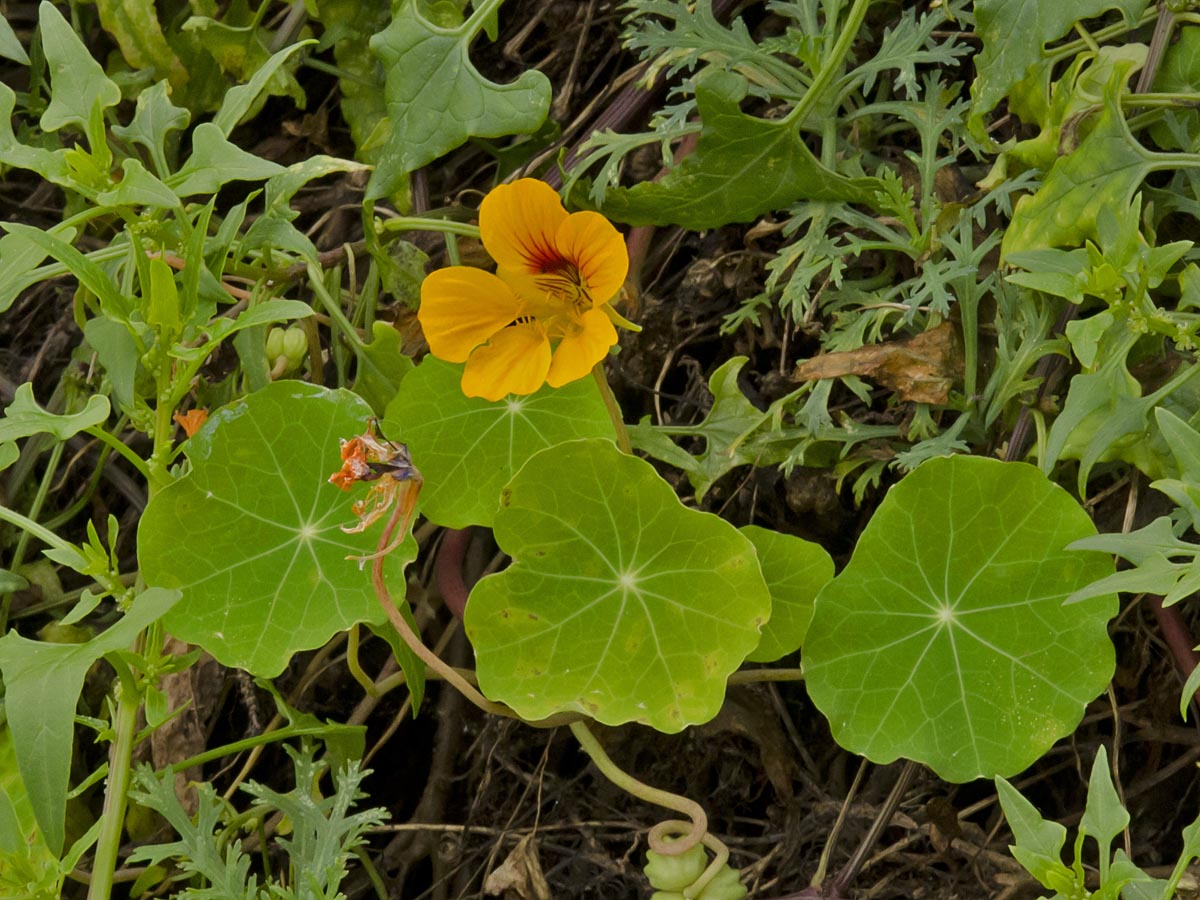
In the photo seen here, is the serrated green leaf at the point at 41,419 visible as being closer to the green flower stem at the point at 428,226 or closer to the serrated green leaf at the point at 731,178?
the green flower stem at the point at 428,226

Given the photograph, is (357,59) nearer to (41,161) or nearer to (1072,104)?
(41,161)

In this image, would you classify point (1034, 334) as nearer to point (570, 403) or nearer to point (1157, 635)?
point (1157, 635)

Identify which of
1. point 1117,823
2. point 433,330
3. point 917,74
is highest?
point 917,74

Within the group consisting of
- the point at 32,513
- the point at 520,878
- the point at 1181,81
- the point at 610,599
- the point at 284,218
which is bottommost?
the point at 520,878

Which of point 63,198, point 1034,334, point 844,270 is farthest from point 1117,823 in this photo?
point 63,198

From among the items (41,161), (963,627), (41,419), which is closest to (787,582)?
(963,627)

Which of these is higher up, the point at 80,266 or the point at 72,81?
the point at 72,81

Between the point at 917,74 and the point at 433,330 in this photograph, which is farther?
the point at 917,74
